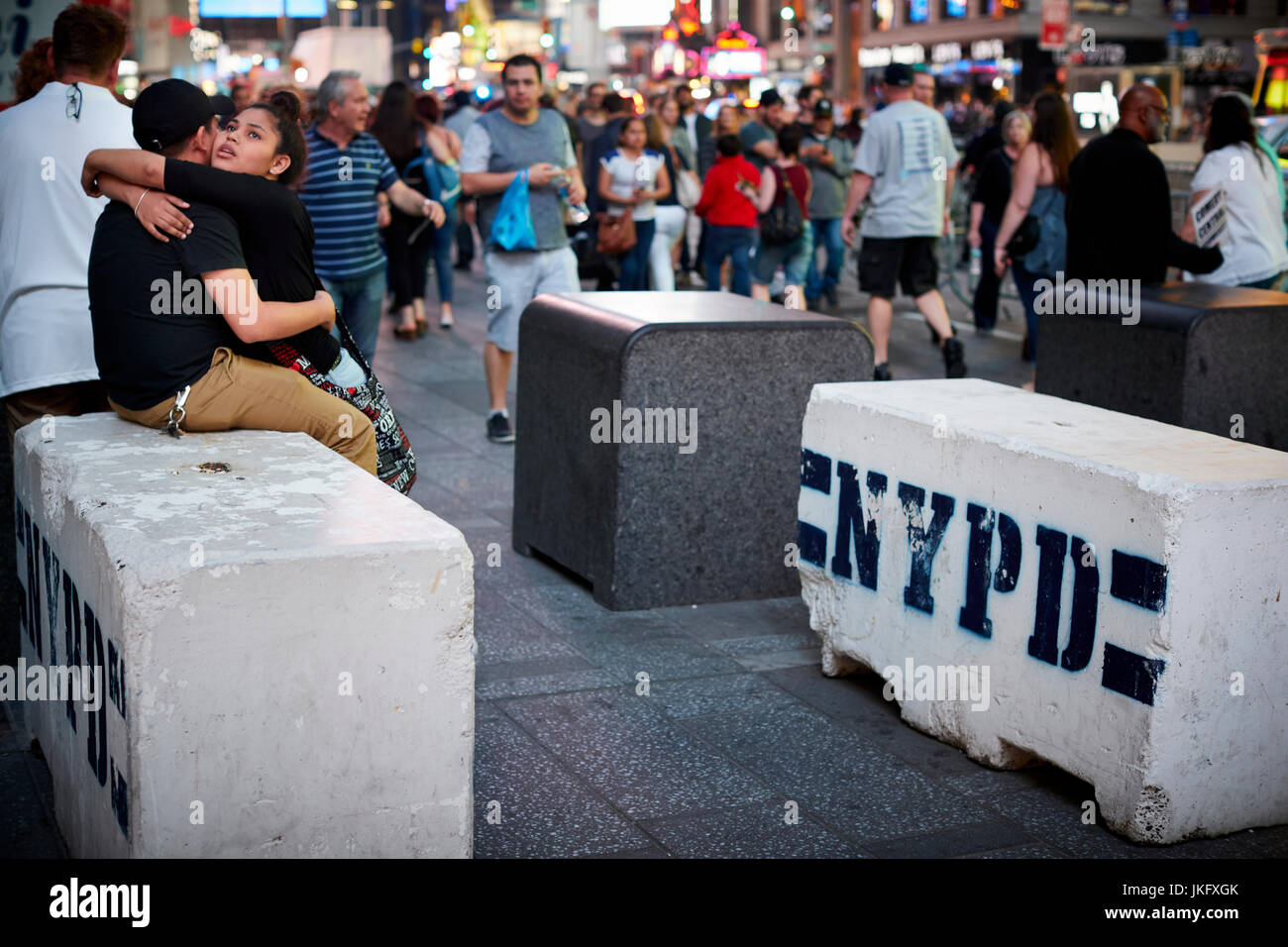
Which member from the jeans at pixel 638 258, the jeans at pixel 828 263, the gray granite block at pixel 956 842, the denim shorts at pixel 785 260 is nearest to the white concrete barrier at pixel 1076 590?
the gray granite block at pixel 956 842

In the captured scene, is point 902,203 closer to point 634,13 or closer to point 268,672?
point 268,672

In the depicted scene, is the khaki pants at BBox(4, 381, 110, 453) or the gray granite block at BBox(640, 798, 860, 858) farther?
the khaki pants at BBox(4, 381, 110, 453)

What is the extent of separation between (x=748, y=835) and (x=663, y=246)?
8.78 m

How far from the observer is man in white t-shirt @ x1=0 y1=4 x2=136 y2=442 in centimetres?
474

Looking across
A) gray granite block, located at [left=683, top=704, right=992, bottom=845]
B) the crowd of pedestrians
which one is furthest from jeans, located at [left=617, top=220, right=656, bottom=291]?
gray granite block, located at [left=683, top=704, right=992, bottom=845]

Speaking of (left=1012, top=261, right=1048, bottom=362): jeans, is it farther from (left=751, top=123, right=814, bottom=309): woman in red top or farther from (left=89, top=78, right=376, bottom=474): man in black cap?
(left=89, top=78, right=376, bottom=474): man in black cap

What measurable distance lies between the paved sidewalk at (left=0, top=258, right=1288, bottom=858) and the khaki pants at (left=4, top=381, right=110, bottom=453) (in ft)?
3.54

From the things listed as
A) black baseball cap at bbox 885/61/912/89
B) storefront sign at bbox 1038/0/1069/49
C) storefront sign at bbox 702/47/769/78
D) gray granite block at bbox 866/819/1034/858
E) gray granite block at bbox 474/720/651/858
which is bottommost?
gray granite block at bbox 866/819/1034/858

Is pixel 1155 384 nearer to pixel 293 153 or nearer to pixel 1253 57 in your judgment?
pixel 293 153

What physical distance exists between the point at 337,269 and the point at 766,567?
3.20 m

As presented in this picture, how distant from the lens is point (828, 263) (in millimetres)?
14156

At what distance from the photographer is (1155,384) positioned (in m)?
5.97

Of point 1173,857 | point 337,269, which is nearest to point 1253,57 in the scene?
point 337,269
